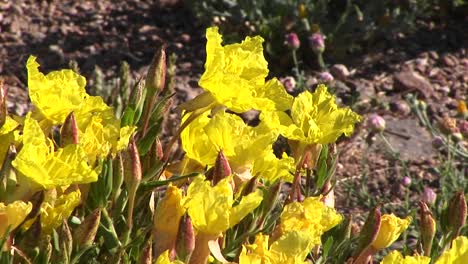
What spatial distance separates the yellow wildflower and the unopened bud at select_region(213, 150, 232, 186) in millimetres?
207

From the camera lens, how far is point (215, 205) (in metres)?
1.63

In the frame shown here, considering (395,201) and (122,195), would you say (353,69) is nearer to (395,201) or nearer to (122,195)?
(395,201)

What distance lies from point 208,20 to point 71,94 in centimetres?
288

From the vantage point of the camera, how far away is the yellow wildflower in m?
1.95

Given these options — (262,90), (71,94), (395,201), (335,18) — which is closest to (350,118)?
(262,90)

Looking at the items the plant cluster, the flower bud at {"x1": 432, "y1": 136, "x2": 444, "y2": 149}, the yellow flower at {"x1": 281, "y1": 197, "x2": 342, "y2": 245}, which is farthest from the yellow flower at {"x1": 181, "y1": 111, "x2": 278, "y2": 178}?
the flower bud at {"x1": 432, "y1": 136, "x2": 444, "y2": 149}

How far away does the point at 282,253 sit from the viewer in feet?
5.47

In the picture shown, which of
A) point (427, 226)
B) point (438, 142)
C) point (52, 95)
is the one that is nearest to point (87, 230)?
point (52, 95)

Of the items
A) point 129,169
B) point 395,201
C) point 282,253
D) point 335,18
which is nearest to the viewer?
point 282,253

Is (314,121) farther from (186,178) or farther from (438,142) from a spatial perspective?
(438,142)

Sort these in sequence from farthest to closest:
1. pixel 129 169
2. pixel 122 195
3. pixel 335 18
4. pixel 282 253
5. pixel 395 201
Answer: pixel 335 18, pixel 395 201, pixel 122 195, pixel 129 169, pixel 282 253

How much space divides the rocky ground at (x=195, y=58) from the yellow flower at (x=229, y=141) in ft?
6.61

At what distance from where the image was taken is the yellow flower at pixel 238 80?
188cm

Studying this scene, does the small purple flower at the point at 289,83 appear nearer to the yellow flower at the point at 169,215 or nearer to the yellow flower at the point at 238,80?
the yellow flower at the point at 238,80
